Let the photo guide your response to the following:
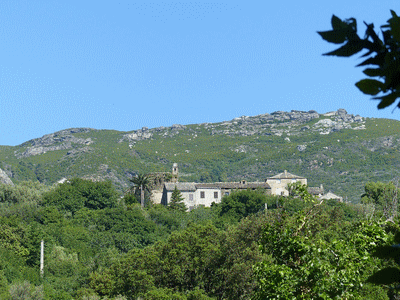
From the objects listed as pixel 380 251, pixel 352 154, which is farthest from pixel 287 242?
pixel 352 154

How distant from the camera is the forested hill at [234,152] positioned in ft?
409

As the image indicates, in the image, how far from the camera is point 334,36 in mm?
1372

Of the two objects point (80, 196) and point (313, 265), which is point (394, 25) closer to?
point (313, 265)

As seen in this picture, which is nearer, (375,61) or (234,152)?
(375,61)

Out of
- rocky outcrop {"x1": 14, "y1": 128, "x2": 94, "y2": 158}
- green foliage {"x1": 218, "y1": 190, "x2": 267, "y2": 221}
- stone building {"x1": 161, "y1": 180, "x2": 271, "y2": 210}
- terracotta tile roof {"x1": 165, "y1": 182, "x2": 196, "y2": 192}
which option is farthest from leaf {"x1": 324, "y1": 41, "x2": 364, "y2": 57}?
rocky outcrop {"x1": 14, "y1": 128, "x2": 94, "y2": 158}

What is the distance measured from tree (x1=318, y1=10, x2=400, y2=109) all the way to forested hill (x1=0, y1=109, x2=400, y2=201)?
310 feet

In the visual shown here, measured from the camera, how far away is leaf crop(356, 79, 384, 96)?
4.51 feet

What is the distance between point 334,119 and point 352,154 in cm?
4255

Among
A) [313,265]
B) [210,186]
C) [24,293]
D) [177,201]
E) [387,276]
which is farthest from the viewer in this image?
[210,186]

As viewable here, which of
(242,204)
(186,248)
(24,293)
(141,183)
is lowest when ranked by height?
(24,293)

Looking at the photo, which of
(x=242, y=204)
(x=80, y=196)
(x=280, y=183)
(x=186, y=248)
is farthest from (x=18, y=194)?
(x=186, y=248)

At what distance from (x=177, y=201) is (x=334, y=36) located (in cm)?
6601

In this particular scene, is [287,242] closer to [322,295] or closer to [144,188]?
[322,295]

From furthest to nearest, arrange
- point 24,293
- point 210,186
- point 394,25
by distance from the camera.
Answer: point 210,186, point 24,293, point 394,25
